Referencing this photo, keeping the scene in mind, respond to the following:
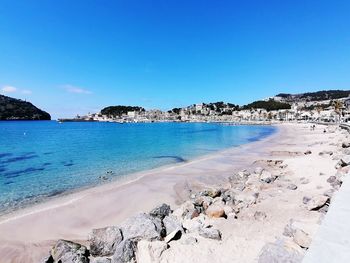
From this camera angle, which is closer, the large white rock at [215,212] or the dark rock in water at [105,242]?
the dark rock in water at [105,242]

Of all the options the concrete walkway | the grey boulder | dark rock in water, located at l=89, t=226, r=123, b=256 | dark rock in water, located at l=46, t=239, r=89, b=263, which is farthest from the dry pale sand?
dark rock in water, located at l=89, t=226, r=123, b=256

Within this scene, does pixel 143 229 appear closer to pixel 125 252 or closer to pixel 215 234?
pixel 125 252

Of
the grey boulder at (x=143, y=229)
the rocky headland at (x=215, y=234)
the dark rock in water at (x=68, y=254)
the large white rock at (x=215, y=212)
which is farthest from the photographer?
the large white rock at (x=215, y=212)

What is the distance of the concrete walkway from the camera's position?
3359mm

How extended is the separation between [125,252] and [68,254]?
5.47 ft

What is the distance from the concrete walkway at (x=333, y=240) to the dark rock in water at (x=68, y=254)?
5.63m

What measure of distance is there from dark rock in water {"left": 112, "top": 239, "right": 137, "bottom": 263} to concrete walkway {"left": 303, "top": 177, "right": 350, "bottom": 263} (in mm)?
4488

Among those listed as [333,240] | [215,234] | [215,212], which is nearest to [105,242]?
[215,234]

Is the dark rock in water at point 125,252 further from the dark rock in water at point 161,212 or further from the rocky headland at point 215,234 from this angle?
the dark rock in water at point 161,212

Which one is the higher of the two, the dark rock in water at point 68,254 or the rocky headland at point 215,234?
the rocky headland at point 215,234

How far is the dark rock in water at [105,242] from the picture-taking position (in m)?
7.30

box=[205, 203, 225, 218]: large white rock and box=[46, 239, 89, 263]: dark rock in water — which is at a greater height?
box=[205, 203, 225, 218]: large white rock

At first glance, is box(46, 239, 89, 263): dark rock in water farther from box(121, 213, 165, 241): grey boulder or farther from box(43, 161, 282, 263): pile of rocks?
box(121, 213, 165, 241): grey boulder

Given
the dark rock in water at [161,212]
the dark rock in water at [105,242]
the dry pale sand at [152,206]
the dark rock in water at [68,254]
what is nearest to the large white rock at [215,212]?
the dry pale sand at [152,206]
